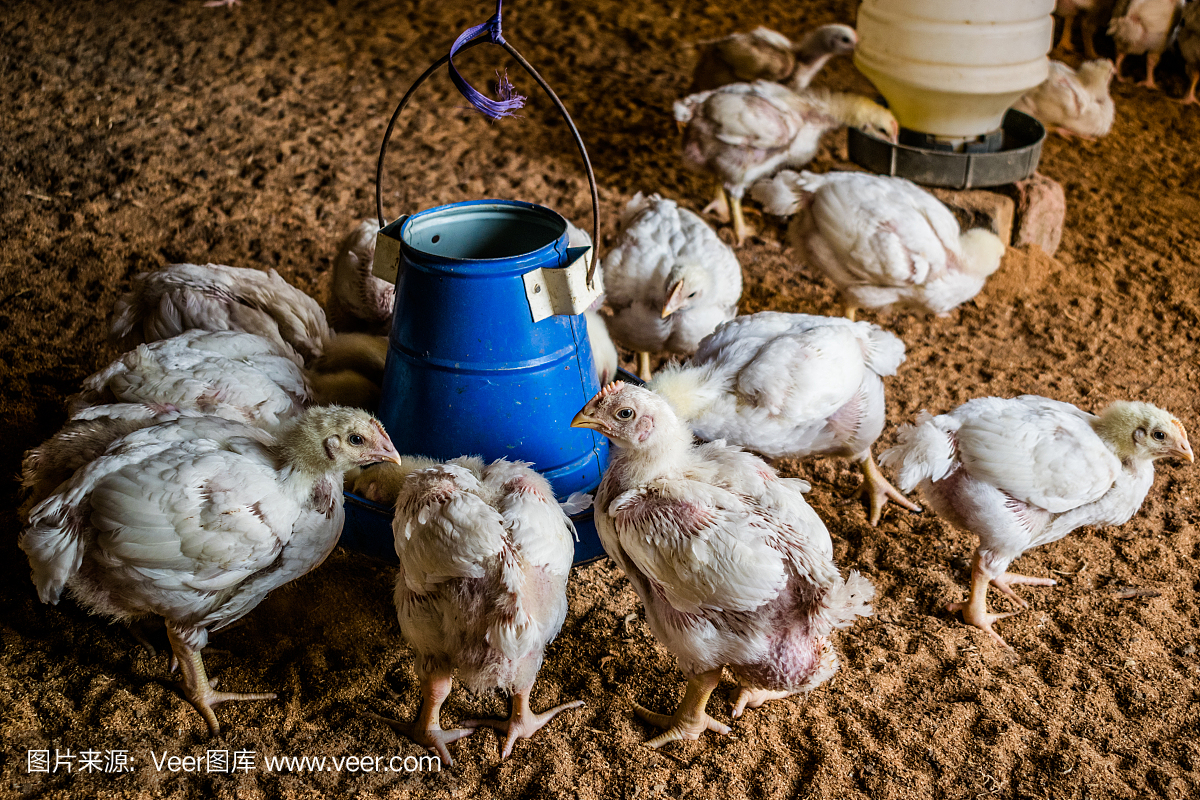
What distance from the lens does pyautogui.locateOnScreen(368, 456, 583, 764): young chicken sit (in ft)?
6.69

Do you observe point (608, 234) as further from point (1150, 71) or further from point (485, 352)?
point (1150, 71)

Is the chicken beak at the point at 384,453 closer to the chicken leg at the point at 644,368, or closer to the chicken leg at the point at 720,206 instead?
the chicken leg at the point at 644,368

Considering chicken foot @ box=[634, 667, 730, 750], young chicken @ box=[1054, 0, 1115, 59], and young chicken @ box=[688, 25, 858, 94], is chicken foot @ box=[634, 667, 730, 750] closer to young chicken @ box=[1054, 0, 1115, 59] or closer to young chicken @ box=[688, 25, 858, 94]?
young chicken @ box=[688, 25, 858, 94]

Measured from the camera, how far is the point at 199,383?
8.53 ft

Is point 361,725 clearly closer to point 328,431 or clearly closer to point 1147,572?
point 328,431

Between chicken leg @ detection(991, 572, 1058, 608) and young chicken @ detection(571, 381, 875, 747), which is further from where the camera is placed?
chicken leg @ detection(991, 572, 1058, 608)

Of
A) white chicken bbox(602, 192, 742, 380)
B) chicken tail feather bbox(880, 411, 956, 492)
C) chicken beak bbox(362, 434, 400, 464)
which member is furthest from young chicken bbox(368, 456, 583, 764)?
white chicken bbox(602, 192, 742, 380)

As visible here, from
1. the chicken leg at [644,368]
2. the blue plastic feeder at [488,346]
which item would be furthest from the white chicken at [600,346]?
the chicken leg at [644,368]

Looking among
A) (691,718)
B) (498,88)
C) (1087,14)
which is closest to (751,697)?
(691,718)

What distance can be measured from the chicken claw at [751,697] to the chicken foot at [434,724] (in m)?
0.73

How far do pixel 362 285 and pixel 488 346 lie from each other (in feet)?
3.82

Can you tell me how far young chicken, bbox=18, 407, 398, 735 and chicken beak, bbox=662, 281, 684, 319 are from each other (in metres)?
1.30

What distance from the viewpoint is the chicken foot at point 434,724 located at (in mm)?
2258

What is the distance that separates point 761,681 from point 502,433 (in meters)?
0.98
